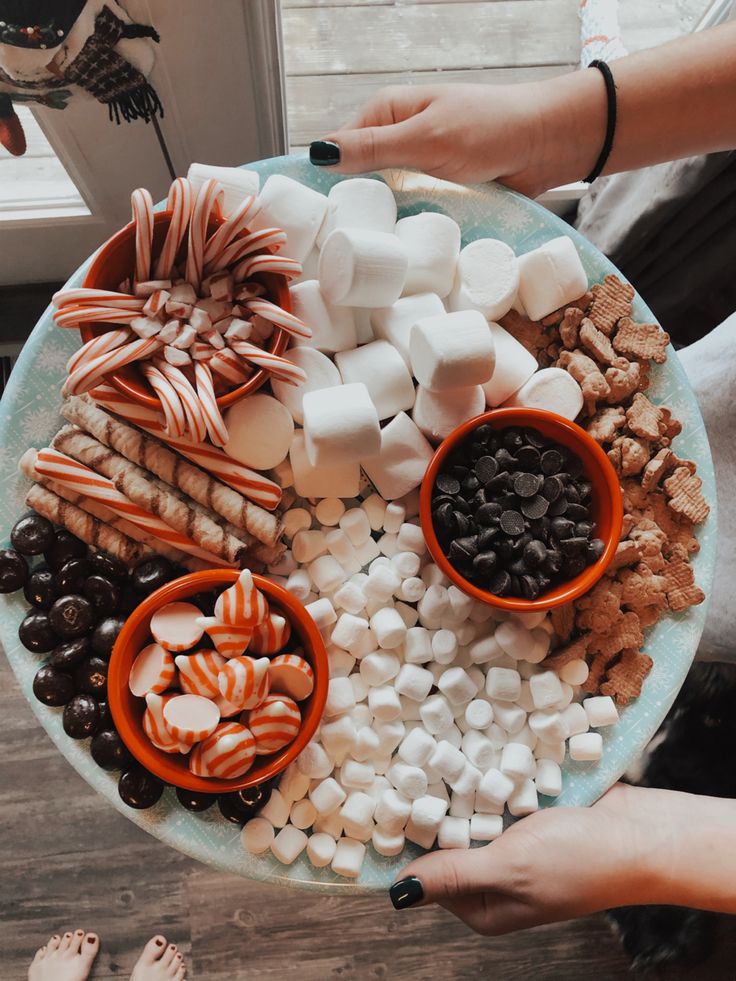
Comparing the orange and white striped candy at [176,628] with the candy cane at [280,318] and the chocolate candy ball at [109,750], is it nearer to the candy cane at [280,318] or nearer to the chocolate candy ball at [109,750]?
the chocolate candy ball at [109,750]

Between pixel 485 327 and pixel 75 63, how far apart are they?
0.55 meters

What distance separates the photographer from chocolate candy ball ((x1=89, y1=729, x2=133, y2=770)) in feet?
2.76

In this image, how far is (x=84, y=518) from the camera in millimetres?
884

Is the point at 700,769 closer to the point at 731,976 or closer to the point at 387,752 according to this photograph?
the point at 731,976

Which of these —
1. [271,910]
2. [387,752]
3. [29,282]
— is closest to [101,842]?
[271,910]

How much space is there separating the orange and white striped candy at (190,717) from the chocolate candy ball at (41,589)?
0.20 metres

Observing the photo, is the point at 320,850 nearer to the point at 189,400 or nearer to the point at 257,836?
the point at 257,836

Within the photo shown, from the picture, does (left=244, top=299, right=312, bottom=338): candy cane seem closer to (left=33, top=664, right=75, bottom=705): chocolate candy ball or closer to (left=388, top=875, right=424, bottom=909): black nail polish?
(left=33, top=664, right=75, bottom=705): chocolate candy ball

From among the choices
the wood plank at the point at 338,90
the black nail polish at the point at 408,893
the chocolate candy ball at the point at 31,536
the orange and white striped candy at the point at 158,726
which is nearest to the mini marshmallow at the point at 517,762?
the black nail polish at the point at 408,893

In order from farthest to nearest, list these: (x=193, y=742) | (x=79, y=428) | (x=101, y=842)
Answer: (x=101, y=842) < (x=79, y=428) < (x=193, y=742)

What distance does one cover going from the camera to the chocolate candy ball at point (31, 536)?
0.88m

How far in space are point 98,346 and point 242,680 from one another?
0.37 meters

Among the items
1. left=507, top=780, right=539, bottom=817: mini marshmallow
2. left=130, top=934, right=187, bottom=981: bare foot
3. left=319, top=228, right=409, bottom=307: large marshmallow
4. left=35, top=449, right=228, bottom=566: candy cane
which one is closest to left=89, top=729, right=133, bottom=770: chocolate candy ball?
left=35, top=449, right=228, bottom=566: candy cane

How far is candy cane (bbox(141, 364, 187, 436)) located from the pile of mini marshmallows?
0.64 feet
